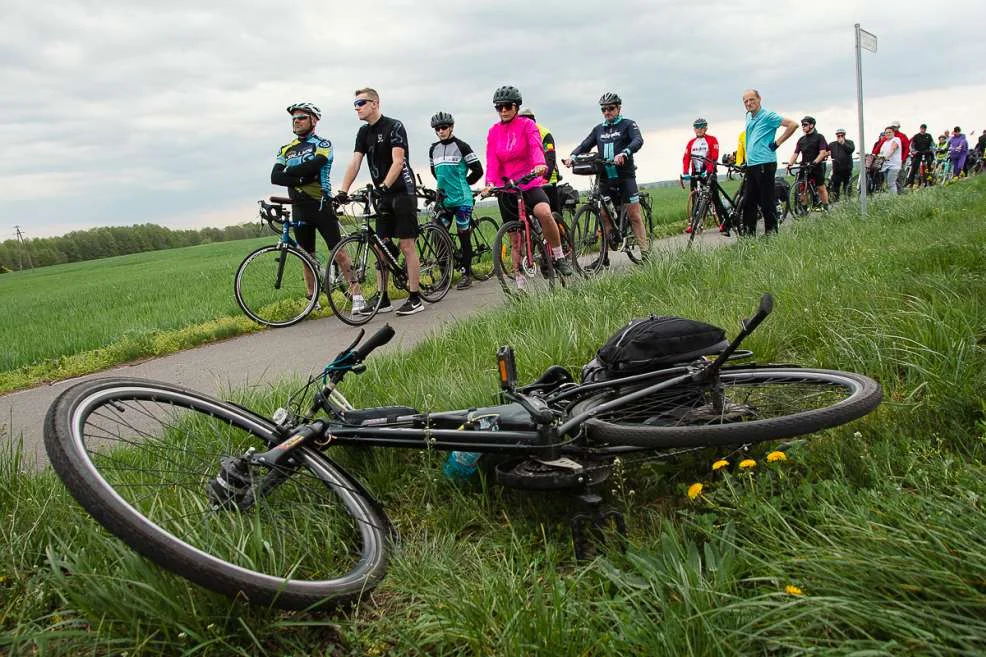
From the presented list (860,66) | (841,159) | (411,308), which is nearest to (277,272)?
(411,308)

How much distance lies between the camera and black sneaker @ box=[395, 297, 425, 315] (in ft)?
26.8

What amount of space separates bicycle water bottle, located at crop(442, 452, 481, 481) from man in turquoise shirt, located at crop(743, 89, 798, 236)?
26.2ft

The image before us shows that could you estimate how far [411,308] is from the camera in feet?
27.2

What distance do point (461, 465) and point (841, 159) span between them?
20829mm

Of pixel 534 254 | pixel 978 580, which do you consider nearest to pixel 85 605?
pixel 978 580

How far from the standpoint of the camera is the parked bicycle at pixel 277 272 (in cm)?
820

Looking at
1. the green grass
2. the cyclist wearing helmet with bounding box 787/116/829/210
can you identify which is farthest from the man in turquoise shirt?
the cyclist wearing helmet with bounding box 787/116/829/210

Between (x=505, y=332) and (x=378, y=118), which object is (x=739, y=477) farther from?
(x=378, y=118)

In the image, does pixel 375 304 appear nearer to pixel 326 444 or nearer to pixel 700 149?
pixel 326 444

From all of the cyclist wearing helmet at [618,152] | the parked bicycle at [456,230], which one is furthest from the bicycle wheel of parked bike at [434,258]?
the cyclist wearing helmet at [618,152]

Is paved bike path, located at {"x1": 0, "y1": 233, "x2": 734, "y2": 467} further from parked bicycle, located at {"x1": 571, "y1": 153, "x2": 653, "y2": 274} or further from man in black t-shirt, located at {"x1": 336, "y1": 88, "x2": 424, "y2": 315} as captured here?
parked bicycle, located at {"x1": 571, "y1": 153, "x2": 653, "y2": 274}

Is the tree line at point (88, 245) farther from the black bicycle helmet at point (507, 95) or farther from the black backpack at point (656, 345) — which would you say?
the black backpack at point (656, 345)

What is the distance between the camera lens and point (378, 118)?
321 inches

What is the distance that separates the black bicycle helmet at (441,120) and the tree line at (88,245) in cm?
9480
